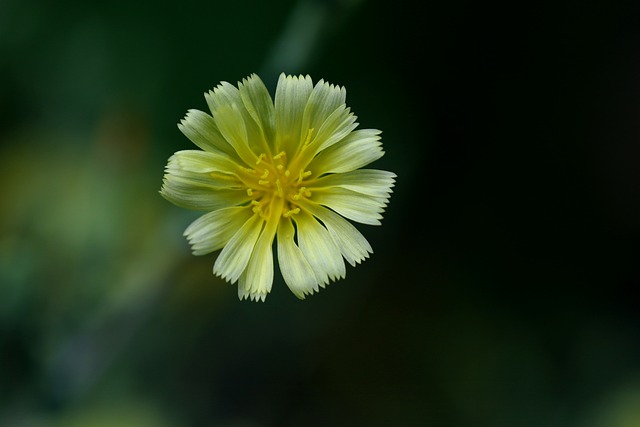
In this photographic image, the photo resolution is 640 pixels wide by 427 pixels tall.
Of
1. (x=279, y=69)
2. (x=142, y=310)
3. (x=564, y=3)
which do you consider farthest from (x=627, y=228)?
(x=142, y=310)

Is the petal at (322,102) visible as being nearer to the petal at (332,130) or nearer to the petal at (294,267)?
the petal at (332,130)

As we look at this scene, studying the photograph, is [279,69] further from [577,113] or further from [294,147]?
[577,113]

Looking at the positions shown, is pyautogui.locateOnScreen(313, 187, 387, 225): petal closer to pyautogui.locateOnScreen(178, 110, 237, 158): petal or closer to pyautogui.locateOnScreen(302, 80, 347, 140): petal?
pyautogui.locateOnScreen(302, 80, 347, 140): petal

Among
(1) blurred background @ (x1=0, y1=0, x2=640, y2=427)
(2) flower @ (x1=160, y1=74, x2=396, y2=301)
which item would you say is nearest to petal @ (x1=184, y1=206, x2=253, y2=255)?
(2) flower @ (x1=160, y1=74, x2=396, y2=301)

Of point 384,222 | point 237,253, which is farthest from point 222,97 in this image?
point 384,222

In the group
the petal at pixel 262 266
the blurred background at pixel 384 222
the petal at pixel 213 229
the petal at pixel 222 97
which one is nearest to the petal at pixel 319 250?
the petal at pixel 262 266

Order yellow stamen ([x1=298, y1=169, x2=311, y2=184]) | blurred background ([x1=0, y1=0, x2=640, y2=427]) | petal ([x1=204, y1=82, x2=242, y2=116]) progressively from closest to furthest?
Result: petal ([x1=204, y1=82, x2=242, y2=116]), yellow stamen ([x1=298, y1=169, x2=311, y2=184]), blurred background ([x1=0, y1=0, x2=640, y2=427])

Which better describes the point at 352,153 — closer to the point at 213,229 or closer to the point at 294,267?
the point at 294,267
